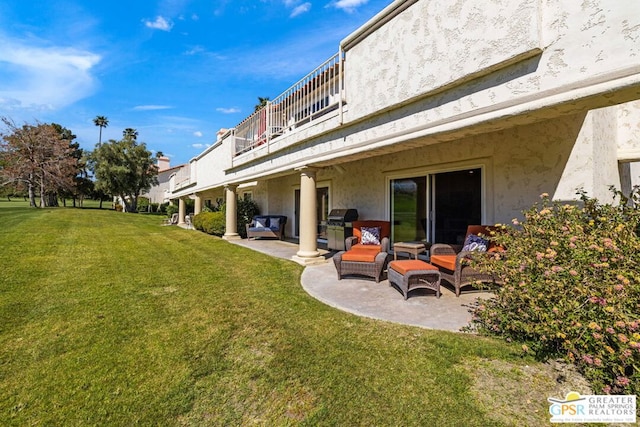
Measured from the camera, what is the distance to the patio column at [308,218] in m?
8.01

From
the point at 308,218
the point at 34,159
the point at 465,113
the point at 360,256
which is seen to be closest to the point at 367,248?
the point at 360,256

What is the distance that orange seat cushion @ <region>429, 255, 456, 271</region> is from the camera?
209 inches

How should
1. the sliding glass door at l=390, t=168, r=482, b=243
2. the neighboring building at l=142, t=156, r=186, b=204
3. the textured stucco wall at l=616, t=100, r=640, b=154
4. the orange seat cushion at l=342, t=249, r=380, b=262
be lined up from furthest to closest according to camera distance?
the neighboring building at l=142, t=156, r=186, b=204
the sliding glass door at l=390, t=168, r=482, b=243
the orange seat cushion at l=342, t=249, r=380, b=262
the textured stucco wall at l=616, t=100, r=640, b=154

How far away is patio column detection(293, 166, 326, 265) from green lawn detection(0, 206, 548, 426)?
2436 millimetres

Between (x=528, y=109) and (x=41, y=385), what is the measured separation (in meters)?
5.86

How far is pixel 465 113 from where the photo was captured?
405 centimetres

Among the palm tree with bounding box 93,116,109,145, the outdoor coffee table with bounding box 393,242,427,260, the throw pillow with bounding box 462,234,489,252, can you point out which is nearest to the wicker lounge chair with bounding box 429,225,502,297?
the throw pillow with bounding box 462,234,489,252

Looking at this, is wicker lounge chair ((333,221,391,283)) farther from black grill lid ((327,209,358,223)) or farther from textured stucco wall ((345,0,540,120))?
textured stucco wall ((345,0,540,120))

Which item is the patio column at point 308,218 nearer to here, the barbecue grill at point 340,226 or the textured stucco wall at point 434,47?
the barbecue grill at point 340,226

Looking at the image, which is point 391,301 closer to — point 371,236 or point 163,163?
point 371,236

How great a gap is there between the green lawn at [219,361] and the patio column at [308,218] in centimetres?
244

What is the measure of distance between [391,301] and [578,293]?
254cm

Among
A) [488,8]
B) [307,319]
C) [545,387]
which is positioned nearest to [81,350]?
[307,319]

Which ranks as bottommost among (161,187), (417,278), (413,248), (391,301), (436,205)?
(391,301)
